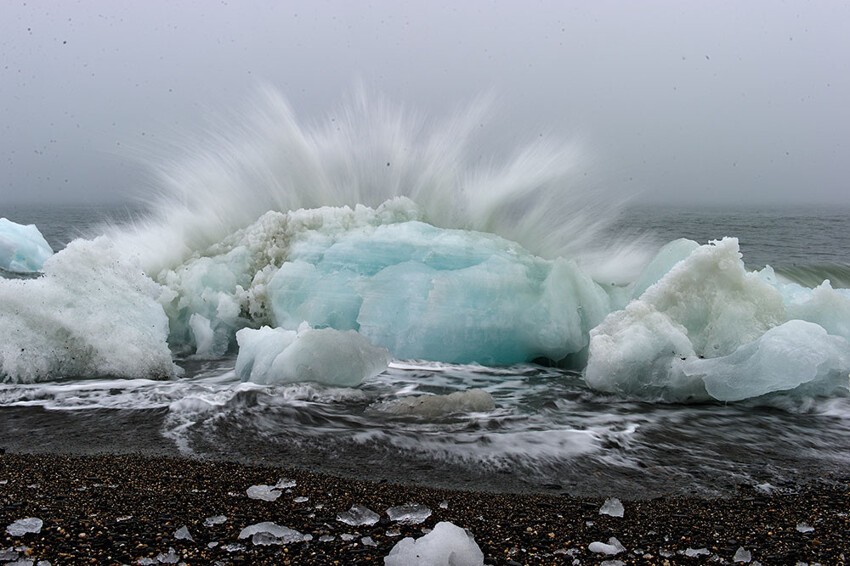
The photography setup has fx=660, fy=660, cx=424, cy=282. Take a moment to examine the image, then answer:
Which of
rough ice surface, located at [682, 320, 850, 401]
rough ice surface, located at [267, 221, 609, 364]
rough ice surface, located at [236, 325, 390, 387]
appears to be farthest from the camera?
rough ice surface, located at [267, 221, 609, 364]

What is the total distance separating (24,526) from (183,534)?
0.74 m

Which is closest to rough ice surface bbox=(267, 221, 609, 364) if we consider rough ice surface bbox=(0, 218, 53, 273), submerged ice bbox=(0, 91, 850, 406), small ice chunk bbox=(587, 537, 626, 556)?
submerged ice bbox=(0, 91, 850, 406)

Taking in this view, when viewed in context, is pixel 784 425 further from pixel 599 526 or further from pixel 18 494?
pixel 18 494

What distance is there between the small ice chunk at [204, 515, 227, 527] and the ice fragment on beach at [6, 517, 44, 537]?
28.7 inches

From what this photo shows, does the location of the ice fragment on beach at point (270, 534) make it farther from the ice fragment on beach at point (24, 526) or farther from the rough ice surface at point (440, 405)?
the rough ice surface at point (440, 405)

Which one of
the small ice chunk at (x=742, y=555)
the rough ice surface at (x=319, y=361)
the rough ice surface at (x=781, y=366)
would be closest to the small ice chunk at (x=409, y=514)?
the small ice chunk at (x=742, y=555)

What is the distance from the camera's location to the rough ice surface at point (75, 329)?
650cm

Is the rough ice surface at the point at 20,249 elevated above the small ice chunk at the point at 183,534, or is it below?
above

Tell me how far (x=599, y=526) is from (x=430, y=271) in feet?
15.9

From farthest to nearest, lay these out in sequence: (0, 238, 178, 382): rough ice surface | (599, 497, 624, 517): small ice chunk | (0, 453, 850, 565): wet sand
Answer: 1. (0, 238, 178, 382): rough ice surface
2. (599, 497, 624, 517): small ice chunk
3. (0, 453, 850, 565): wet sand

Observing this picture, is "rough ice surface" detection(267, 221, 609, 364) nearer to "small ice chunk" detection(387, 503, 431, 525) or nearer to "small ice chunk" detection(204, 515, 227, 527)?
"small ice chunk" detection(387, 503, 431, 525)

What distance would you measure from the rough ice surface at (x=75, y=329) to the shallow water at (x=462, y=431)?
279mm

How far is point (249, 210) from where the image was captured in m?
10.4

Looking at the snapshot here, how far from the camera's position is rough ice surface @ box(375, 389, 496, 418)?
17.9 feet
